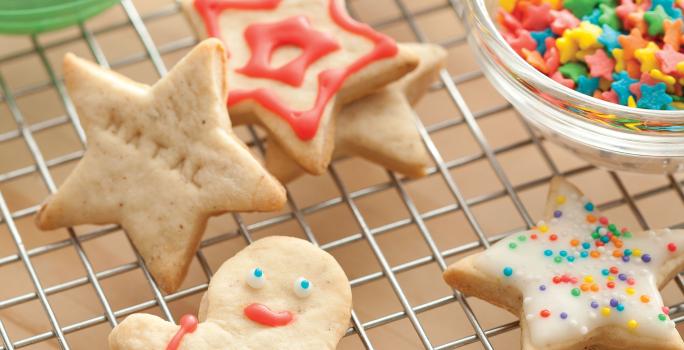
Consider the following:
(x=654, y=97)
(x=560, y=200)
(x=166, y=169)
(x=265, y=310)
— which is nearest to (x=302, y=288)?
(x=265, y=310)

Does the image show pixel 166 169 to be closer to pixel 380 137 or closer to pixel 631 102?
pixel 380 137

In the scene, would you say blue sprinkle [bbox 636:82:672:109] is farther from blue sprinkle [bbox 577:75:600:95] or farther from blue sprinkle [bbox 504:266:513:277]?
blue sprinkle [bbox 504:266:513:277]

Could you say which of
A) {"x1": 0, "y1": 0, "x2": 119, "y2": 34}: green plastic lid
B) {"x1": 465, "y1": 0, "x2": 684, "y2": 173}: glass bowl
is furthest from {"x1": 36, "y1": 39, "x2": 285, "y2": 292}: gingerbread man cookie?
{"x1": 465, "y1": 0, "x2": 684, "y2": 173}: glass bowl

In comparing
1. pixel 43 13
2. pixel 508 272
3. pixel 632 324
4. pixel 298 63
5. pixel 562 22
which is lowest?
pixel 632 324

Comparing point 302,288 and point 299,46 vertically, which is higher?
point 299,46

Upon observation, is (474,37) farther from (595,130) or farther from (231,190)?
(231,190)

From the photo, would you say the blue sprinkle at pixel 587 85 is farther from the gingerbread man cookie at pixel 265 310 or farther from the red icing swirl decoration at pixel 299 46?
the gingerbread man cookie at pixel 265 310

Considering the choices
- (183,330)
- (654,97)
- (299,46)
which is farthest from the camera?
(299,46)
